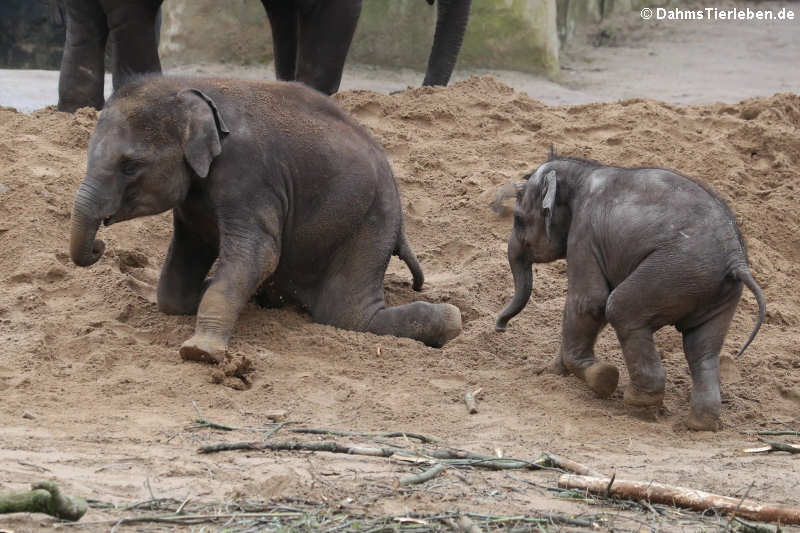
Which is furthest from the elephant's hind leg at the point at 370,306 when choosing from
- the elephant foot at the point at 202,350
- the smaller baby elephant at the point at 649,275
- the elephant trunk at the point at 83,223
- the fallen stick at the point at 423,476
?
the fallen stick at the point at 423,476

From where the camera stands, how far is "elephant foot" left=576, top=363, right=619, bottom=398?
4.82 meters

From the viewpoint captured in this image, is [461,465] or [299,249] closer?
[461,465]

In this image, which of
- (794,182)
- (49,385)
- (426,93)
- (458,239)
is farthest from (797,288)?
(49,385)

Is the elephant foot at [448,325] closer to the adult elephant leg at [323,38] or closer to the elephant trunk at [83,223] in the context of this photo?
the elephant trunk at [83,223]

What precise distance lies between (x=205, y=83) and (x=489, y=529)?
2906 millimetres

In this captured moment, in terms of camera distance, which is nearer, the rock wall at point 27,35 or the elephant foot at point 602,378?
the elephant foot at point 602,378

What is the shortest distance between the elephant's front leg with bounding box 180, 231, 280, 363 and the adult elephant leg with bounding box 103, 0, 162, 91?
266cm

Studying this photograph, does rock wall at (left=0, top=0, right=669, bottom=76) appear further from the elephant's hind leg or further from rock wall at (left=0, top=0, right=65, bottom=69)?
the elephant's hind leg

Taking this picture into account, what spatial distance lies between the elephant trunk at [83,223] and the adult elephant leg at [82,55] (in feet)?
11.0

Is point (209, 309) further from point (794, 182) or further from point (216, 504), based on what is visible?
point (794, 182)

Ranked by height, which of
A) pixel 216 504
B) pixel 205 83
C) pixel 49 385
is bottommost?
pixel 49 385

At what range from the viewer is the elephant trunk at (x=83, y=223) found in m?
4.93

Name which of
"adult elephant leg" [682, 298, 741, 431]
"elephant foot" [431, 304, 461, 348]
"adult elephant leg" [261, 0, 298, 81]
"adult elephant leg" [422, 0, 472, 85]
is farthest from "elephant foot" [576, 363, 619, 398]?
"adult elephant leg" [422, 0, 472, 85]

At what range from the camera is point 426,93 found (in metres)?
8.74
